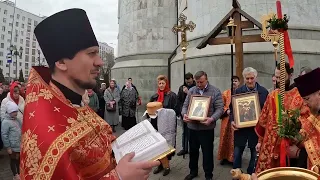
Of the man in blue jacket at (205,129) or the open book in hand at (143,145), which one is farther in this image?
the man in blue jacket at (205,129)

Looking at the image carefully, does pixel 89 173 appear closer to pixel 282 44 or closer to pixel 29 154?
pixel 29 154

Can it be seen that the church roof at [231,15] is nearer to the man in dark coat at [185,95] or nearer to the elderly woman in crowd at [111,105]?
the man in dark coat at [185,95]

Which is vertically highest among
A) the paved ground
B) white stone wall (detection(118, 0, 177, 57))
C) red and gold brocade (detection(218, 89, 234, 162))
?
white stone wall (detection(118, 0, 177, 57))

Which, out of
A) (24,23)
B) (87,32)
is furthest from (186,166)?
(24,23)

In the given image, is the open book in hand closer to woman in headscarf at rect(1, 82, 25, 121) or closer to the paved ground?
the paved ground

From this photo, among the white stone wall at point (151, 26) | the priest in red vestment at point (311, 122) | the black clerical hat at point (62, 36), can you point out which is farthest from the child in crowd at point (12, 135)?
the white stone wall at point (151, 26)

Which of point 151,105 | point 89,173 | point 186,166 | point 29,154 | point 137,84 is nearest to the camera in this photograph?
point 29,154

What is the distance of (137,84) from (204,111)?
45.5 ft

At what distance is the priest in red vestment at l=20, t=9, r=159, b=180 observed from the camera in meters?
1.52

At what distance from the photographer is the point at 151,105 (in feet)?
20.5

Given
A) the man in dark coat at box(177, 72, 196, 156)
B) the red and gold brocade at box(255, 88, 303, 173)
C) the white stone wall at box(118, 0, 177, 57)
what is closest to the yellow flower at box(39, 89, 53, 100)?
the red and gold brocade at box(255, 88, 303, 173)

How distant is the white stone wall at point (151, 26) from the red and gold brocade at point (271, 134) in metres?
15.8

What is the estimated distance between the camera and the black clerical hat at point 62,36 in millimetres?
1795

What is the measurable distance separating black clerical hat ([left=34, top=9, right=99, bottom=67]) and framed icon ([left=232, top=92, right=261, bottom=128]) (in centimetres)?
391
